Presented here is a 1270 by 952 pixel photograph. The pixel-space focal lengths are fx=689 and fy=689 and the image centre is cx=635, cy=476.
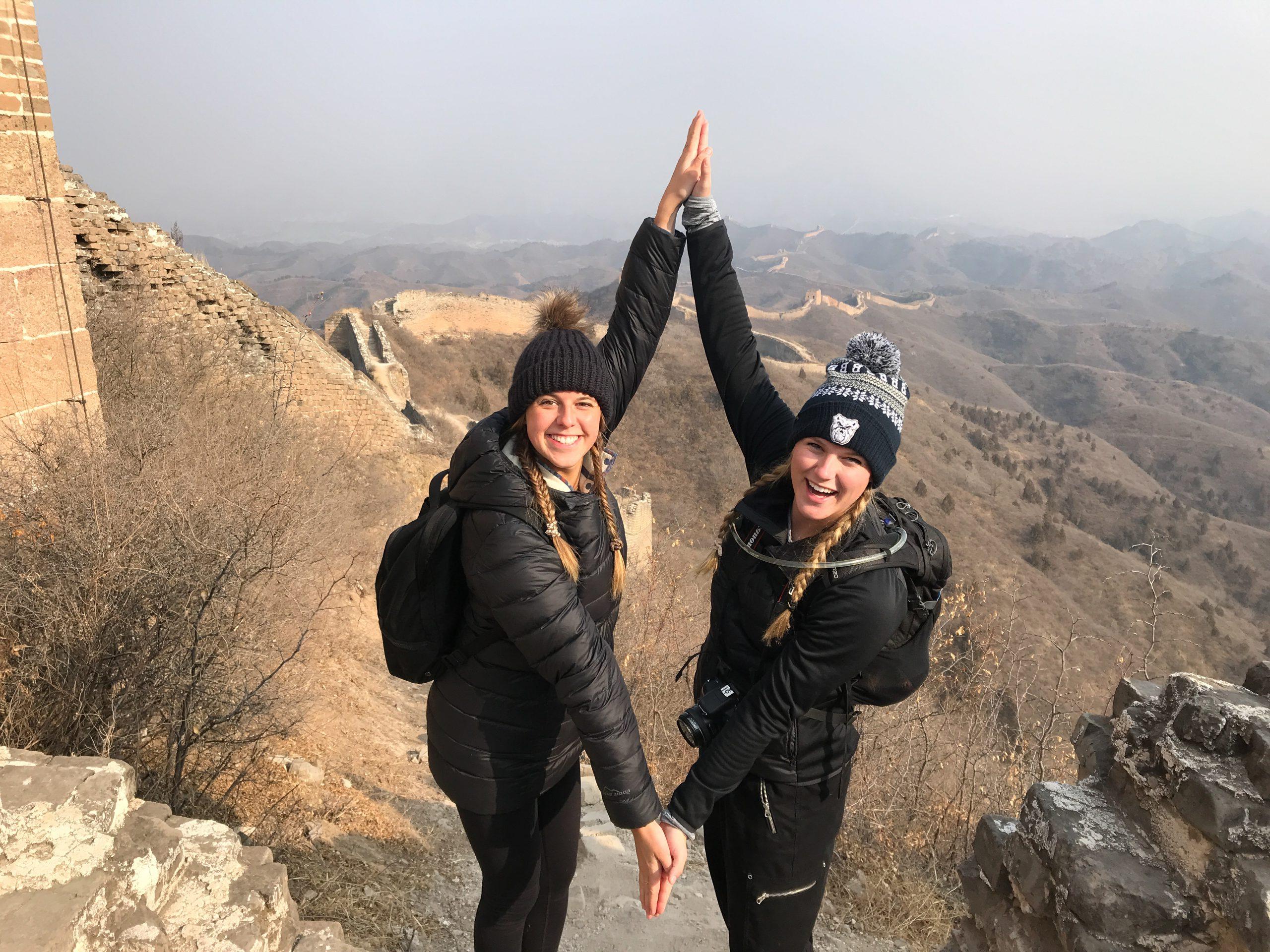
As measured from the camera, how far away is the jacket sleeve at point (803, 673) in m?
1.62

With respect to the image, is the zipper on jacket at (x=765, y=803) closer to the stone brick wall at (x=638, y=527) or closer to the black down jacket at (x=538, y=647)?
the black down jacket at (x=538, y=647)

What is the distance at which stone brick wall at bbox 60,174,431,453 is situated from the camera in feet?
24.7

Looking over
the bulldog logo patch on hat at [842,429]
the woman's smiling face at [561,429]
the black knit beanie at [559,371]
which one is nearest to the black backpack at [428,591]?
the woman's smiling face at [561,429]

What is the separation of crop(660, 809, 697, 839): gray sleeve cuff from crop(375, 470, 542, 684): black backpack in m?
0.64

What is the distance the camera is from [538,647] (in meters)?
1.61

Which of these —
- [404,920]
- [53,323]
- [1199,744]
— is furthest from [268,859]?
[53,323]

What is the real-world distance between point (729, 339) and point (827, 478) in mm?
703

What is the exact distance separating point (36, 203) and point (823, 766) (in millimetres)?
5882

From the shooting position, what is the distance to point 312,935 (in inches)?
85.8

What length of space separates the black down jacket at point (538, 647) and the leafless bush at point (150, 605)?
1.77 metres

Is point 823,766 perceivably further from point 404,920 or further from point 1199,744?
point 404,920

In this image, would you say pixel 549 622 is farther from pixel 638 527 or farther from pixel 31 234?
pixel 638 527

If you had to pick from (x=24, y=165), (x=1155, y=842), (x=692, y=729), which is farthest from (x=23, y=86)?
(x=1155, y=842)

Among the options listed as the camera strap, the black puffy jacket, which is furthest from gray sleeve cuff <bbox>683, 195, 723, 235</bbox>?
the camera strap
